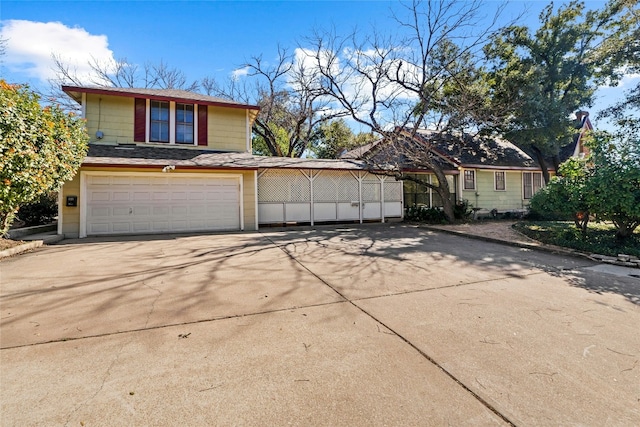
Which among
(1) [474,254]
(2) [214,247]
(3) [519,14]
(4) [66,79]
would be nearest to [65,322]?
(2) [214,247]

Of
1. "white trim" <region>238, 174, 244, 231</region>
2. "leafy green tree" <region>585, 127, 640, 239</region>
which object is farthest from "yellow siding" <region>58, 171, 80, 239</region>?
"leafy green tree" <region>585, 127, 640, 239</region>

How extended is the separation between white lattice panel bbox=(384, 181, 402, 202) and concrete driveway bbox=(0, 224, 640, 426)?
27.8 feet

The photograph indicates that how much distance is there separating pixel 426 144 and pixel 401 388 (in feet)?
37.0

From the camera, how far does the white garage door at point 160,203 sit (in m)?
9.23

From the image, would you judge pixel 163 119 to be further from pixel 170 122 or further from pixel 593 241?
pixel 593 241

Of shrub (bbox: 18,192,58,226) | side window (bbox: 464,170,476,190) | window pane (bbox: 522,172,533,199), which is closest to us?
shrub (bbox: 18,192,58,226)

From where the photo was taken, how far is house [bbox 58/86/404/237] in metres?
9.22

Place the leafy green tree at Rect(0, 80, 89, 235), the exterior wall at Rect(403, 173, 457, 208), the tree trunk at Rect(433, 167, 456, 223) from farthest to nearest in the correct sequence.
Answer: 1. the exterior wall at Rect(403, 173, 457, 208)
2. the tree trunk at Rect(433, 167, 456, 223)
3. the leafy green tree at Rect(0, 80, 89, 235)

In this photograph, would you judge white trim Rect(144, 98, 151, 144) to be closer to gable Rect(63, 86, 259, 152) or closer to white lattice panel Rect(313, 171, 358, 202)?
gable Rect(63, 86, 259, 152)

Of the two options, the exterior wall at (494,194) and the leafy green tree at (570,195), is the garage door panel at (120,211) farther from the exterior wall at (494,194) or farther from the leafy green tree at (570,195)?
the exterior wall at (494,194)

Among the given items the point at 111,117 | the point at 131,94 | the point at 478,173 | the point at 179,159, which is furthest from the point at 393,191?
the point at 111,117

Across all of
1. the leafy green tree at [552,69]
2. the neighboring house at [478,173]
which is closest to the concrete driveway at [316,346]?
the neighboring house at [478,173]

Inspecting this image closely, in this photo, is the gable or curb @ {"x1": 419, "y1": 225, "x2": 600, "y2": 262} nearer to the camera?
curb @ {"x1": 419, "y1": 225, "x2": 600, "y2": 262}

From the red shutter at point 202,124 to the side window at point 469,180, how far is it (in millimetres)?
12828
